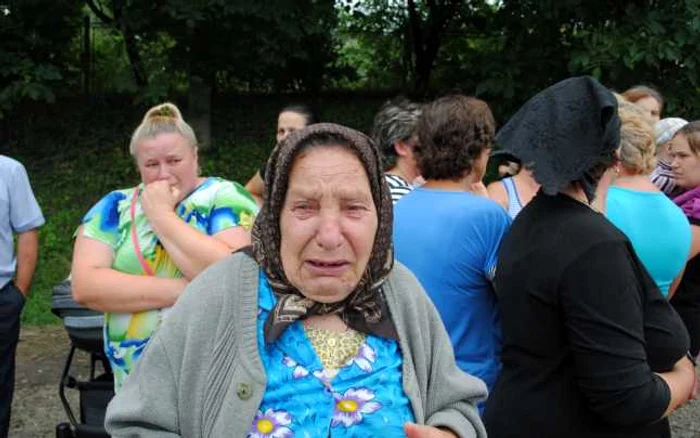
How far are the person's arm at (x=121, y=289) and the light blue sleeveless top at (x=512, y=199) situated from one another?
59.7 inches

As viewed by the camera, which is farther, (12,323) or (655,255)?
(12,323)

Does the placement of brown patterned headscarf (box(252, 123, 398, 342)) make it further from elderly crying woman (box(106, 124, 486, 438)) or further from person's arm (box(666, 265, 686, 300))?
person's arm (box(666, 265, 686, 300))

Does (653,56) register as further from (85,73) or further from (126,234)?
(85,73)

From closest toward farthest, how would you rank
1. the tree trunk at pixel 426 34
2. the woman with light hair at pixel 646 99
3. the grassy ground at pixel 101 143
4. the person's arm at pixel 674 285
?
the person's arm at pixel 674 285
the woman with light hair at pixel 646 99
the grassy ground at pixel 101 143
the tree trunk at pixel 426 34

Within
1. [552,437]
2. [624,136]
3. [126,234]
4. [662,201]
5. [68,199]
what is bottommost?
[68,199]

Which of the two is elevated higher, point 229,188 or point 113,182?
point 229,188

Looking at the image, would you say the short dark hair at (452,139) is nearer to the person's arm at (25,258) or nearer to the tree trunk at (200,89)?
the person's arm at (25,258)

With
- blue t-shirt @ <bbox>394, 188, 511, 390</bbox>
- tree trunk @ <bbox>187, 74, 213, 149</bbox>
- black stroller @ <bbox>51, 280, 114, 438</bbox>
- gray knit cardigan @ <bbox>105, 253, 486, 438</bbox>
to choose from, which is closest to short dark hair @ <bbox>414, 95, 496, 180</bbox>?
blue t-shirt @ <bbox>394, 188, 511, 390</bbox>

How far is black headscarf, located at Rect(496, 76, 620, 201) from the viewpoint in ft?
7.27

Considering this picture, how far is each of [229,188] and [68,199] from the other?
727cm

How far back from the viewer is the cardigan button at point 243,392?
181 cm

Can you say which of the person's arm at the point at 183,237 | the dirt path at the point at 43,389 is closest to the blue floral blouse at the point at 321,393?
the person's arm at the point at 183,237

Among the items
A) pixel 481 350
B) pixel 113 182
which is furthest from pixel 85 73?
pixel 481 350

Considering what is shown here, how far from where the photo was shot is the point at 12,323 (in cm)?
417
